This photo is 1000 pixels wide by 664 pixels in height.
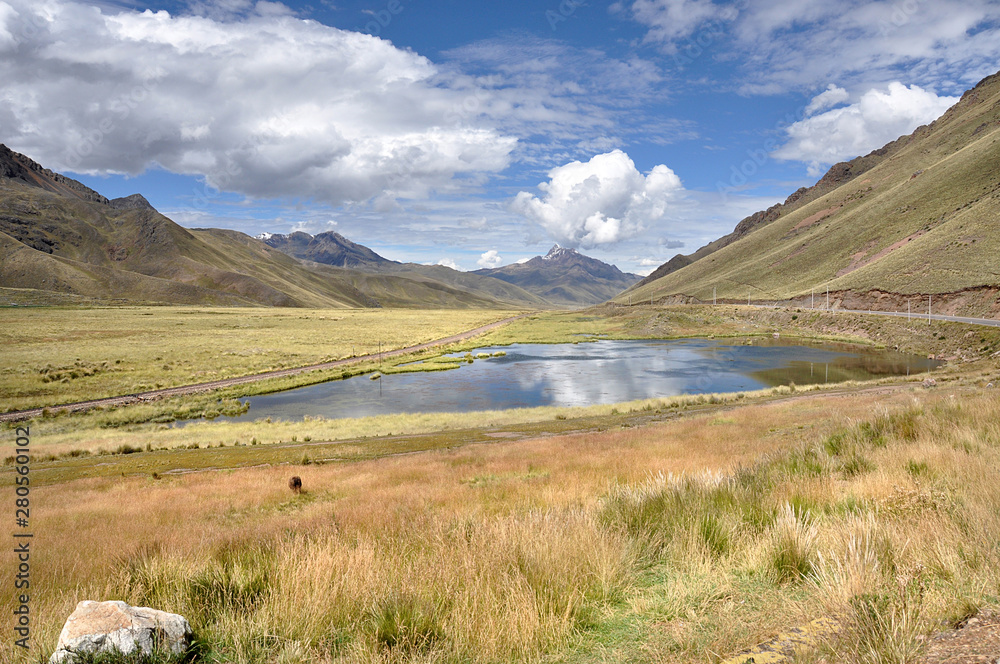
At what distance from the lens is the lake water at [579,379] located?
1480 inches

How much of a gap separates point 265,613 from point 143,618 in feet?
2.91

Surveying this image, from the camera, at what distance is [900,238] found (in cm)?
10438

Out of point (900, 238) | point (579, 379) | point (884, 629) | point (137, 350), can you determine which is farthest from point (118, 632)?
point (900, 238)

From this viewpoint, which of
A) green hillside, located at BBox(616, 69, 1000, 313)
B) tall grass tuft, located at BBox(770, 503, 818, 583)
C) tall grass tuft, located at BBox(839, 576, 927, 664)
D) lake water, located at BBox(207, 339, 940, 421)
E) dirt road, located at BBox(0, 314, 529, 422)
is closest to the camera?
tall grass tuft, located at BBox(839, 576, 927, 664)

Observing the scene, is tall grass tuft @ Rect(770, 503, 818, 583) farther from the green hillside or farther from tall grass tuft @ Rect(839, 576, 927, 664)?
the green hillside

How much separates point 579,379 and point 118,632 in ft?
147

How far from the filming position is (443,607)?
4203mm

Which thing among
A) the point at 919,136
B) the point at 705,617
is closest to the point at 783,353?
the point at 705,617

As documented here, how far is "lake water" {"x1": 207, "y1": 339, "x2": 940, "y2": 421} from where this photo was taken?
37.6m

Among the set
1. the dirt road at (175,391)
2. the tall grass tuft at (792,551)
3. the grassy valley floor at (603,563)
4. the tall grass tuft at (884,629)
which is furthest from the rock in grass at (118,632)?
the dirt road at (175,391)

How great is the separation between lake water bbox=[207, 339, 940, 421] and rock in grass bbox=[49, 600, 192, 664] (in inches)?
1242

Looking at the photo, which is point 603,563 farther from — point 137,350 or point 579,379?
A: point 137,350

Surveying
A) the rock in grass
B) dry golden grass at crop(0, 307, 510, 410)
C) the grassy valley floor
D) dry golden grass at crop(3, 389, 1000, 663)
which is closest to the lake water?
dry golden grass at crop(0, 307, 510, 410)

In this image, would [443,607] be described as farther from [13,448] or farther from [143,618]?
[13,448]
